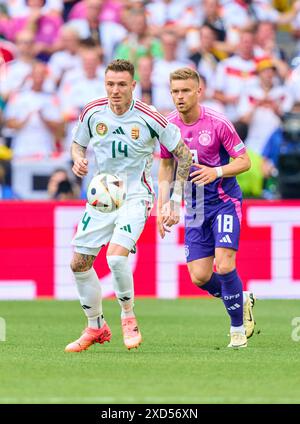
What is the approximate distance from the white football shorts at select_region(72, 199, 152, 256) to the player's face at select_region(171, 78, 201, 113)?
956 mm

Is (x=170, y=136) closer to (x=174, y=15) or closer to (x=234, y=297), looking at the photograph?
(x=234, y=297)

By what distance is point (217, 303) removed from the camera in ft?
48.8

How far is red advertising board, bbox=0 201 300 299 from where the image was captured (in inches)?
597

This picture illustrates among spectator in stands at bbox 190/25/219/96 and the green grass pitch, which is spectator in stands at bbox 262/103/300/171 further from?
the green grass pitch

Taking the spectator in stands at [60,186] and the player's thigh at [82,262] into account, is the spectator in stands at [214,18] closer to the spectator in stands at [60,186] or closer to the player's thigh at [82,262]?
the spectator in stands at [60,186]

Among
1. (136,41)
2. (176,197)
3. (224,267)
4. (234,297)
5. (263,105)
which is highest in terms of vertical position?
(136,41)

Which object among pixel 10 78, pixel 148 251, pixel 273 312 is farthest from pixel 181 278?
pixel 10 78

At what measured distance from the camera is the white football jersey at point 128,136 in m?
9.61

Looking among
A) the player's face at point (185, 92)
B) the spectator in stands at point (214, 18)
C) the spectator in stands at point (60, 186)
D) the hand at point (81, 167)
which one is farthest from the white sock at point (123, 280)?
the spectator in stands at point (214, 18)

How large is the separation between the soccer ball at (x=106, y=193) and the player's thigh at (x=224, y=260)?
1.02 m

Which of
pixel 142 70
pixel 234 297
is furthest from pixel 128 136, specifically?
pixel 142 70

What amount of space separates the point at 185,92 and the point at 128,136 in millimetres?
698

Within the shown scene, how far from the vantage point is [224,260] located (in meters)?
9.94

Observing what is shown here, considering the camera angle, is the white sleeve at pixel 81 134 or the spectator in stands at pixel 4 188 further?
the spectator in stands at pixel 4 188
